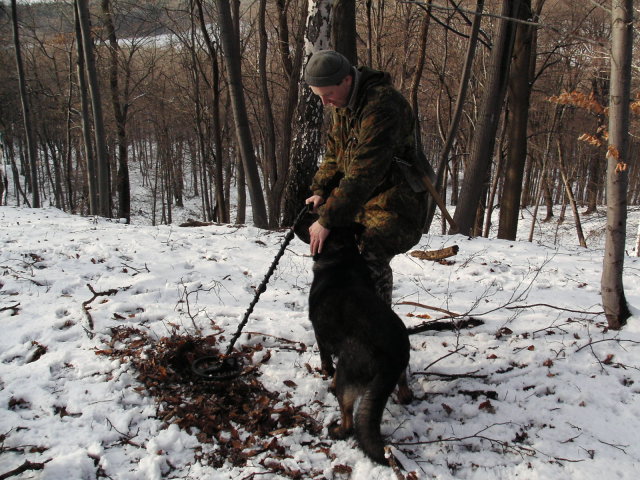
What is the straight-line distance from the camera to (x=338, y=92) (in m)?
2.58

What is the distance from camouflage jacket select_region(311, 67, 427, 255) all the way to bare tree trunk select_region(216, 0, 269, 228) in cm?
661

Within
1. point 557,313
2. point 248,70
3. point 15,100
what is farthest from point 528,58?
point 15,100

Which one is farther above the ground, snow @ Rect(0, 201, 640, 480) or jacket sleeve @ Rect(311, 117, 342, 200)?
jacket sleeve @ Rect(311, 117, 342, 200)

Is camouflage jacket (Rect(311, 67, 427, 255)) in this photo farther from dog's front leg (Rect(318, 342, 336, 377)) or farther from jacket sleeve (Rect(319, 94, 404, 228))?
dog's front leg (Rect(318, 342, 336, 377))

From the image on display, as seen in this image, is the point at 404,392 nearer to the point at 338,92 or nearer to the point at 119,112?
the point at 338,92

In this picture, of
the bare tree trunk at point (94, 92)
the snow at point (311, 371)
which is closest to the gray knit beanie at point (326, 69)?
the snow at point (311, 371)

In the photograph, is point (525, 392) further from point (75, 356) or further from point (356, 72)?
point (75, 356)

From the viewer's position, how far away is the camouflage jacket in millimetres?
2471

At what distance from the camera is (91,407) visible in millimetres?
2820

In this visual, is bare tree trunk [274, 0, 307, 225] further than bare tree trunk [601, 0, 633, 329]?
Yes

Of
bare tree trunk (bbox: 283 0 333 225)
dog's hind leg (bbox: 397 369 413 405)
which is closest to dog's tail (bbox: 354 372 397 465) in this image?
dog's hind leg (bbox: 397 369 413 405)

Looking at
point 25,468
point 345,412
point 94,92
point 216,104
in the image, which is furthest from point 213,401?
point 94,92

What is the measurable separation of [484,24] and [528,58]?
9.49 metres

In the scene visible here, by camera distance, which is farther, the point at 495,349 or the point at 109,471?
the point at 495,349
